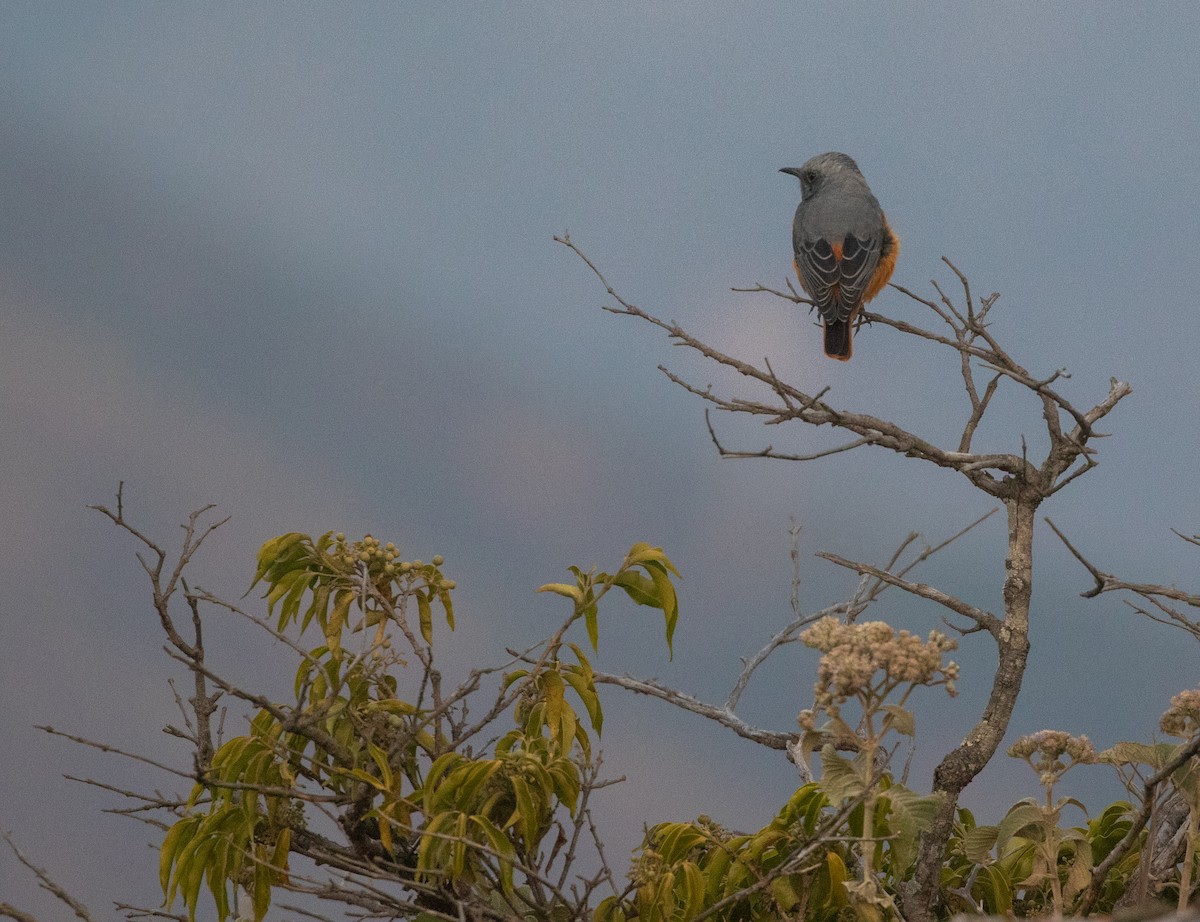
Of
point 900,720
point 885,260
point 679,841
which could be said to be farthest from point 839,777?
point 885,260

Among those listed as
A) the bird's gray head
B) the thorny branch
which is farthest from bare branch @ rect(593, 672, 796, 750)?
the bird's gray head

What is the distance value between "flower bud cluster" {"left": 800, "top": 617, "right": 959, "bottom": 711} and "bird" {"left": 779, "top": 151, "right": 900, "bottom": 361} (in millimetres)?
3289

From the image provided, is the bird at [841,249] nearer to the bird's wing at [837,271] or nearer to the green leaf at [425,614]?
the bird's wing at [837,271]

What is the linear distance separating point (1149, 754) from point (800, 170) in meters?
4.70

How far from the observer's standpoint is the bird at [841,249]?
5723mm

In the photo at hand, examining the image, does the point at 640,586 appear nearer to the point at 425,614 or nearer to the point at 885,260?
the point at 425,614

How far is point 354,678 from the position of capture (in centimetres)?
316

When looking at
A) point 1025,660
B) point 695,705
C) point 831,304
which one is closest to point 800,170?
point 831,304

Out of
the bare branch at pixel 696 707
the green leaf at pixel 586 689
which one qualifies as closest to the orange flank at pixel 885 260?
the bare branch at pixel 696 707

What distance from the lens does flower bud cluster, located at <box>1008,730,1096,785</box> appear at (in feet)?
10.0

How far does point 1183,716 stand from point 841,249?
334 cm

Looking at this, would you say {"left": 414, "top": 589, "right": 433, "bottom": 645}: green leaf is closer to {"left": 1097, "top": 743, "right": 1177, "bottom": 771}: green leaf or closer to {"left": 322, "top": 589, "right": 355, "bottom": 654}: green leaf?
{"left": 322, "top": 589, "right": 355, "bottom": 654}: green leaf

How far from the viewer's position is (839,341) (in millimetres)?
5703

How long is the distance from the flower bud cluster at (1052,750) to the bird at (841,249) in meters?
2.85
